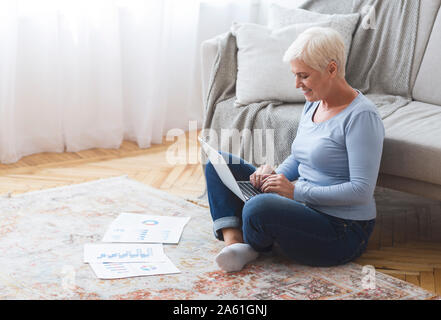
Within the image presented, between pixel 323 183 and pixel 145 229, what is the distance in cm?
69

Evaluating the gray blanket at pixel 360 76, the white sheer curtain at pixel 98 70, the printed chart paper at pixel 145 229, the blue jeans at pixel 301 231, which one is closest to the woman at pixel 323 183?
the blue jeans at pixel 301 231

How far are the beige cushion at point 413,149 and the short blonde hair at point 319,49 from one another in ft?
1.37

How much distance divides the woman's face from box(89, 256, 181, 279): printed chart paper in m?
0.67

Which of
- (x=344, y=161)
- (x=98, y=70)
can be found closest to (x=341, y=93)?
(x=344, y=161)

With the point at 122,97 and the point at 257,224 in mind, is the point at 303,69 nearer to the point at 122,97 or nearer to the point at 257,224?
Answer: the point at 257,224

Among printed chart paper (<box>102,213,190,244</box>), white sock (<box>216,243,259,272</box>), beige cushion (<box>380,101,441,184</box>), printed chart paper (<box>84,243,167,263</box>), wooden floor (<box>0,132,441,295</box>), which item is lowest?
wooden floor (<box>0,132,441,295</box>)

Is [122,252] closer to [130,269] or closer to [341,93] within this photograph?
Answer: [130,269]

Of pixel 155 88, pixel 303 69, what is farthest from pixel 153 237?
pixel 155 88

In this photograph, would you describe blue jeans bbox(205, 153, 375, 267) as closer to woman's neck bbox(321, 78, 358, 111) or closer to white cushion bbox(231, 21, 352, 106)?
woman's neck bbox(321, 78, 358, 111)

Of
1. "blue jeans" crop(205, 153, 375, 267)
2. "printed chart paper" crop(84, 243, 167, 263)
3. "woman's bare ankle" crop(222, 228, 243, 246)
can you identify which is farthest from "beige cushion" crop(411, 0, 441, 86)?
"printed chart paper" crop(84, 243, 167, 263)

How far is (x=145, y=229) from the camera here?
2.17 m

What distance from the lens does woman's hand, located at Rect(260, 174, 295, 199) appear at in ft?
6.00

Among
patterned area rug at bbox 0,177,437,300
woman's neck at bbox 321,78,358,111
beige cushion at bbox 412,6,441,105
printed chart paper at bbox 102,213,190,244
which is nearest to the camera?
patterned area rug at bbox 0,177,437,300

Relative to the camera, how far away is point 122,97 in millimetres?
3432
